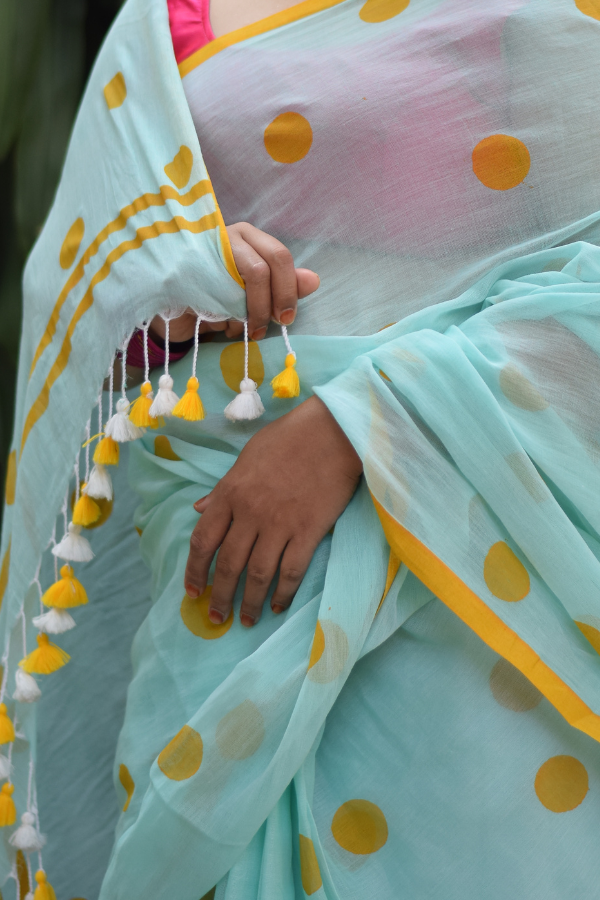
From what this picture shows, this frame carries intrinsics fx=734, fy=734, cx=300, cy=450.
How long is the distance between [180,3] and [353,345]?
39cm

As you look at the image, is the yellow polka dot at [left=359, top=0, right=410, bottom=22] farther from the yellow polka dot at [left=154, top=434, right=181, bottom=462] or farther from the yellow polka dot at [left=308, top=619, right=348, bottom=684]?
the yellow polka dot at [left=308, top=619, right=348, bottom=684]

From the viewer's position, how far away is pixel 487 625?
1.69 feet

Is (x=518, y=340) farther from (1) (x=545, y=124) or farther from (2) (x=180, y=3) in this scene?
(2) (x=180, y=3)

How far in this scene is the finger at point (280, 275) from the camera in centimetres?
58

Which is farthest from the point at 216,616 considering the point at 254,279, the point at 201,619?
the point at 254,279

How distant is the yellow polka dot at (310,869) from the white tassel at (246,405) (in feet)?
1.02

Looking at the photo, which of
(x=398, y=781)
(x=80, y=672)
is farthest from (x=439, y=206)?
(x=80, y=672)

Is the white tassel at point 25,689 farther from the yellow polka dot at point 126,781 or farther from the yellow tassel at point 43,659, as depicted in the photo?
the yellow polka dot at point 126,781

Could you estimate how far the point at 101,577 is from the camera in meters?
0.83

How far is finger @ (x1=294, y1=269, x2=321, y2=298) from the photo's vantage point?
0.59 meters

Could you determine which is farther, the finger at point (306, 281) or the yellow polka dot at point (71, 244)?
the yellow polka dot at point (71, 244)

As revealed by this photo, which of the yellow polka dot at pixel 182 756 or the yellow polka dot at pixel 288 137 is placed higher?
the yellow polka dot at pixel 288 137

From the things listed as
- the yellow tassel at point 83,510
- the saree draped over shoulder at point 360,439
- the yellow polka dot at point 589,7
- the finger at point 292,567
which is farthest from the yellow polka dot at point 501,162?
the yellow tassel at point 83,510

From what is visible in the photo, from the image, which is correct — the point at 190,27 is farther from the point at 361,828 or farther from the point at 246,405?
the point at 361,828
